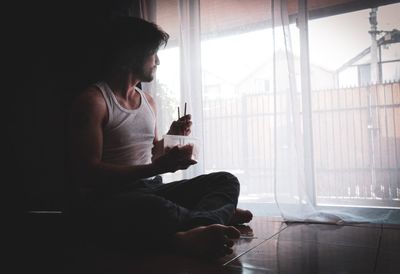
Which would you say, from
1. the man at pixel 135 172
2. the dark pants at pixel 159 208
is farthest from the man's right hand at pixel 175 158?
the dark pants at pixel 159 208

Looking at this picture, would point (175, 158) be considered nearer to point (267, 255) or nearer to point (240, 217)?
point (267, 255)

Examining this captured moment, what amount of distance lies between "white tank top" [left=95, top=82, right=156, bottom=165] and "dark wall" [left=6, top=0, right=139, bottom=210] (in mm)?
961

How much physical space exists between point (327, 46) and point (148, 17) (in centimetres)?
105

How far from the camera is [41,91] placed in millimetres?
2264

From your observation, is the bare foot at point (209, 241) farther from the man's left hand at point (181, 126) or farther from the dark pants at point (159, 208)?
the man's left hand at point (181, 126)

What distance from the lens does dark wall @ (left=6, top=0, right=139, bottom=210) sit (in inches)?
86.1

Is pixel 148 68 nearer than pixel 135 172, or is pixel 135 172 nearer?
pixel 135 172

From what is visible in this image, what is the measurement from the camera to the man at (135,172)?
3.47 feet

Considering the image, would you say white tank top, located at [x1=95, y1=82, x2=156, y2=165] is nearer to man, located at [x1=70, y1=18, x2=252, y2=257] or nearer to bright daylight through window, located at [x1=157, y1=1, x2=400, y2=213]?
man, located at [x1=70, y1=18, x2=252, y2=257]

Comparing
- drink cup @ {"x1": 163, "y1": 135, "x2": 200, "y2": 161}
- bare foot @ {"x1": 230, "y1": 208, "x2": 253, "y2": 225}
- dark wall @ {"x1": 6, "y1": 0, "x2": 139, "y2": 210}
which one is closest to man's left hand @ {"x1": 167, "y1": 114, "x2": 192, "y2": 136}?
drink cup @ {"x1": 163, "y1": 135, "x2": 200, "y2": 161}

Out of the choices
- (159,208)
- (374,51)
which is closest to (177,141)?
(159,208)

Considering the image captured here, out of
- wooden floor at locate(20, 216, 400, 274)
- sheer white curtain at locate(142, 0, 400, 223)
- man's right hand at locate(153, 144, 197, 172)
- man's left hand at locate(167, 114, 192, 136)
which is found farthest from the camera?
sheer white curtain at locate(142, 0, 400, 223)

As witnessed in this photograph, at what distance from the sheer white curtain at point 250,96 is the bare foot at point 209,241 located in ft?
2.39

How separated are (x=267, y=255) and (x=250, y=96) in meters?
0.94
